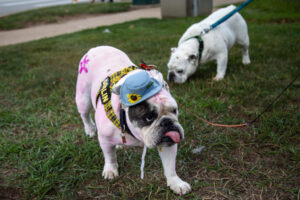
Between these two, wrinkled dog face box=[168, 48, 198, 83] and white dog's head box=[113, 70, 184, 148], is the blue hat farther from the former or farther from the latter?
wrinkled dog face box=[168, 48, 198, 83]

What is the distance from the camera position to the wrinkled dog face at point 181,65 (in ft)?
14.6

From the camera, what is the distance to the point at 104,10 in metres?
13.9

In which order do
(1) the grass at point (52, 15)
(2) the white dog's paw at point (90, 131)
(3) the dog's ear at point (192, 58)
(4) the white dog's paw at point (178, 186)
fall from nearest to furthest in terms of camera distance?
(4) the white dog's paw at point (178, 186) < (2) the white dog's paw at point (90, 131) < (3) the dog's ear at point (192, 58) < (1) the grass at point (52, 15)

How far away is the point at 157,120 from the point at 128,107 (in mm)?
240

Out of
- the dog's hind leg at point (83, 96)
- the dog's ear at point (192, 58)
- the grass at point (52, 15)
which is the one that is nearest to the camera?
the dog's hind leg at point (83, 96)

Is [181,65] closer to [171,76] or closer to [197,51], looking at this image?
[171,76]

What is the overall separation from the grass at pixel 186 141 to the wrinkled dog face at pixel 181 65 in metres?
0.17

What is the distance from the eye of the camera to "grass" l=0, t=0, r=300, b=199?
8.09 ft

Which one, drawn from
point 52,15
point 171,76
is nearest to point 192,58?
point 171,76

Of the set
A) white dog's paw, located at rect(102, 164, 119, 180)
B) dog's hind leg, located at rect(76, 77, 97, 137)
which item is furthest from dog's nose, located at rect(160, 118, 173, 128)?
dog's hind leg, located at rect(76, 77, 97, 137)

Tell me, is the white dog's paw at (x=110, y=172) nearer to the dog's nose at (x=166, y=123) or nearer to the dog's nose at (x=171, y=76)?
the dog's nose at (x=166, y=123)

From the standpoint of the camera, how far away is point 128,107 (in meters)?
1.95

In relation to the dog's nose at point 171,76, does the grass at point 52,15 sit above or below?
below

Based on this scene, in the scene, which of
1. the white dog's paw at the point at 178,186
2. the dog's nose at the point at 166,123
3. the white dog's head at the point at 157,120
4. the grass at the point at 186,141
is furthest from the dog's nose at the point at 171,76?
the dog's nose at the point at 166,123
